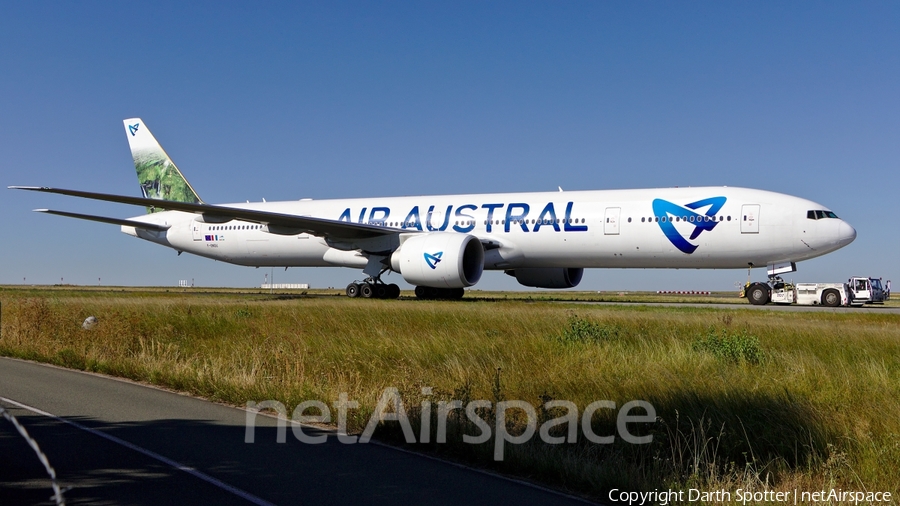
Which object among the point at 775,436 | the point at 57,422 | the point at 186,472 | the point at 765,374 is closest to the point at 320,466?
the point at 186,472

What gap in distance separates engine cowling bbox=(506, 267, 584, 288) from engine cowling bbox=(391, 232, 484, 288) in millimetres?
3692

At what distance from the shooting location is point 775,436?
752 cm

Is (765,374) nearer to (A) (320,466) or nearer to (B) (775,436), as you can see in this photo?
(B) (775,436)

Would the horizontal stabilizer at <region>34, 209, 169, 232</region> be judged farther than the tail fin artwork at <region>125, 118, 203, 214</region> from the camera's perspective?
No

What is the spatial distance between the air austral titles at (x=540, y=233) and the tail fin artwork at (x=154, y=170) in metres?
5.71

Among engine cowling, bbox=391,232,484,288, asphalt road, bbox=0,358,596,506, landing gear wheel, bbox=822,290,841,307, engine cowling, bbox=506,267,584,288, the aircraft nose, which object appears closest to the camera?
asphalt road, bbox=0,358,596,506

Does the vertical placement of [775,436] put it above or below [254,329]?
below

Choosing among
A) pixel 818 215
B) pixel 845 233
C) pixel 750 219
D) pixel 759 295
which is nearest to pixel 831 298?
pixel 759 295

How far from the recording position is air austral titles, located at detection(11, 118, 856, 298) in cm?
2283

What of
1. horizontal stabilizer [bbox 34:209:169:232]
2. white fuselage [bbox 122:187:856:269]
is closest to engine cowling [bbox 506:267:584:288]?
white fuselage [bbox 122:187:856:269]

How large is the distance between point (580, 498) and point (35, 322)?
1468cm

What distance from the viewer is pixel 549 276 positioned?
2755 centimetres

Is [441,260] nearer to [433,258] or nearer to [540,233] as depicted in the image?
[433,258]
